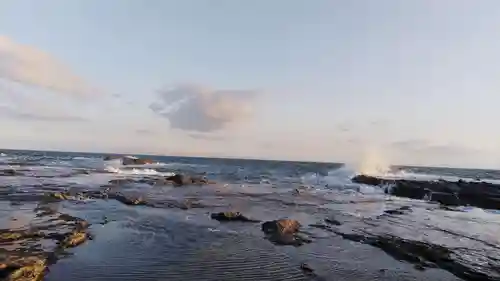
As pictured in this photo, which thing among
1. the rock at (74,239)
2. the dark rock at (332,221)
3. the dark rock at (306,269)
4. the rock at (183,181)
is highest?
the rock at (183,181)

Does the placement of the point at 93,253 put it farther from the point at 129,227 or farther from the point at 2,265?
the point at 129,227

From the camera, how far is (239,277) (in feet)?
34.2

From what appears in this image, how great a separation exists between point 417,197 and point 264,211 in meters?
20.9

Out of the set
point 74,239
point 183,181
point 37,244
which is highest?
point 183,181

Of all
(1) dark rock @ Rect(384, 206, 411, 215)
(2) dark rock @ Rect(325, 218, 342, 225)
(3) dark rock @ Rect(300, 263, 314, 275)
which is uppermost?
(1) dark rock @ Rect(384, 206, 411, 215)

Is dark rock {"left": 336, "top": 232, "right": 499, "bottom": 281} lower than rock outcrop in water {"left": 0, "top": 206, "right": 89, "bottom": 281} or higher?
lower

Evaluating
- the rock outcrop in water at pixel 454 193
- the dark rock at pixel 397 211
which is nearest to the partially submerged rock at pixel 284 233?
the dark rock at pixel 397 211

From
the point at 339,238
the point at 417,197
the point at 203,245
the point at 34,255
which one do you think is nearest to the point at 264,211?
the point at 339,238

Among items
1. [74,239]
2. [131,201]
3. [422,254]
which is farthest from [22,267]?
[131,201]

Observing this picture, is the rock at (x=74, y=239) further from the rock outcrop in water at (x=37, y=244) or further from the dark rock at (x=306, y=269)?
the dark rock at (x=306, y=269)

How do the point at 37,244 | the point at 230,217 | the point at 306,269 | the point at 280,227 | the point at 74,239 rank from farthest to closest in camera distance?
1. the point at 230,217
2. the point at 280,227
3. the point at 74,239
4. the point at 37,244
5. the point at 306,269

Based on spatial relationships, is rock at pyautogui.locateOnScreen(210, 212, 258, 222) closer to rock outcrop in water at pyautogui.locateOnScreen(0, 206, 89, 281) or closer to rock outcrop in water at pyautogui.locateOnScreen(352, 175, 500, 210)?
rock outcrop in water at pyautogui.locateOnScreen(0, 206, 89, 281)

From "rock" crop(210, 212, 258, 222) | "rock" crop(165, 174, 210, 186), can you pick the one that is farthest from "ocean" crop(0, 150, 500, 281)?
"rock" crop(165, 174, 210, 186)

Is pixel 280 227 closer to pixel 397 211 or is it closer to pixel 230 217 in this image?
pixel 230 217
